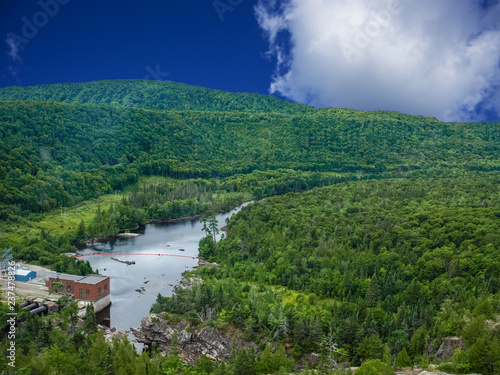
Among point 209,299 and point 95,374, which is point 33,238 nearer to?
point 209,299

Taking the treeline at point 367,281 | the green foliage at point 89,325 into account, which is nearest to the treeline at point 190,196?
the treeline at point 367,281

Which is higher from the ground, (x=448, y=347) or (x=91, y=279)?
(x=91, y=279)

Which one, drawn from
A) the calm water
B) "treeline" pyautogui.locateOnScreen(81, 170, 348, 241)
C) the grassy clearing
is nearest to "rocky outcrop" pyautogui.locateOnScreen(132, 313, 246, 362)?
the calm water

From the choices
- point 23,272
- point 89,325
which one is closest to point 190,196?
point 23,272

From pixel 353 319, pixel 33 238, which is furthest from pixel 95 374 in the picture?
pixel 33 238

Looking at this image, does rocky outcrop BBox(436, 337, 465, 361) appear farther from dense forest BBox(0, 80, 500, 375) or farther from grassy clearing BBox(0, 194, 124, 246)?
grassy clearing BBox(0, 194, 124, 246)

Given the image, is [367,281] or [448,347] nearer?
[448,347]

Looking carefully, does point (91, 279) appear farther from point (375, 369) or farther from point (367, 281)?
point (375, 369)

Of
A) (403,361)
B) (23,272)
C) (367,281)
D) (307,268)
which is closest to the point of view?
(403,361)
